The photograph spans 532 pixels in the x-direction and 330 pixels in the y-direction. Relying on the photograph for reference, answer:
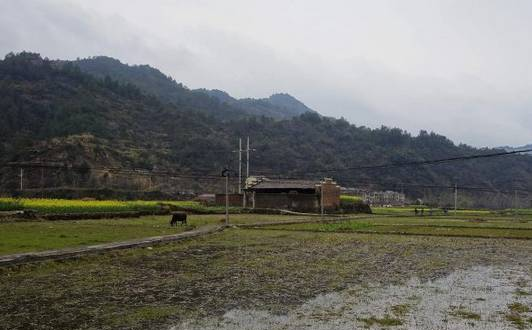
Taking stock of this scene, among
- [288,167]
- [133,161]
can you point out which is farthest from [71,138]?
[288,167]

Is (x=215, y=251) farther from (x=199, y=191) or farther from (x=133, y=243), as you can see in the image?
(x=199, y=191)

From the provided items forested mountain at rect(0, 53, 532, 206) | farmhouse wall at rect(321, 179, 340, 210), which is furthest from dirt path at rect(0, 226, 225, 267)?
forested mountain at rect(0, 53, 532, 206)

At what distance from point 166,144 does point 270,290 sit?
119 m

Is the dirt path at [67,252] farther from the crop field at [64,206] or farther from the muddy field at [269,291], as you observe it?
the crop field at [64,206]

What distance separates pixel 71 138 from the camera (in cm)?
10225

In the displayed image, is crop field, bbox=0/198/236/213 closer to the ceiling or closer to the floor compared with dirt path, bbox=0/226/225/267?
closer to the ceiling

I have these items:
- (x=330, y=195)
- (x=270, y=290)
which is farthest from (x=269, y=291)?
(x=330, y=195)

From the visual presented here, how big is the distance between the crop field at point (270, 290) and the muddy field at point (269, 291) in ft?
0.08

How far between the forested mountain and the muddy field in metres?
64.8

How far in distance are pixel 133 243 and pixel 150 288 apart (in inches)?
402

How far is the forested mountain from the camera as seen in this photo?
98.9 m

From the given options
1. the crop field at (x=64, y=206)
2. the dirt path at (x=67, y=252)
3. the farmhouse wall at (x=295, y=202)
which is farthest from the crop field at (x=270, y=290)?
the farmhouse wall at (x=295, y=202)

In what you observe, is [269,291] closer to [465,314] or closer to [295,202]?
[465,314]

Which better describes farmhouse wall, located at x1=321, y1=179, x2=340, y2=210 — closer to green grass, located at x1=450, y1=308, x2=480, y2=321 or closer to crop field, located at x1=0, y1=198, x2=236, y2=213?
crop field, located at x1=0, y1=198, x2=236, y2=213
